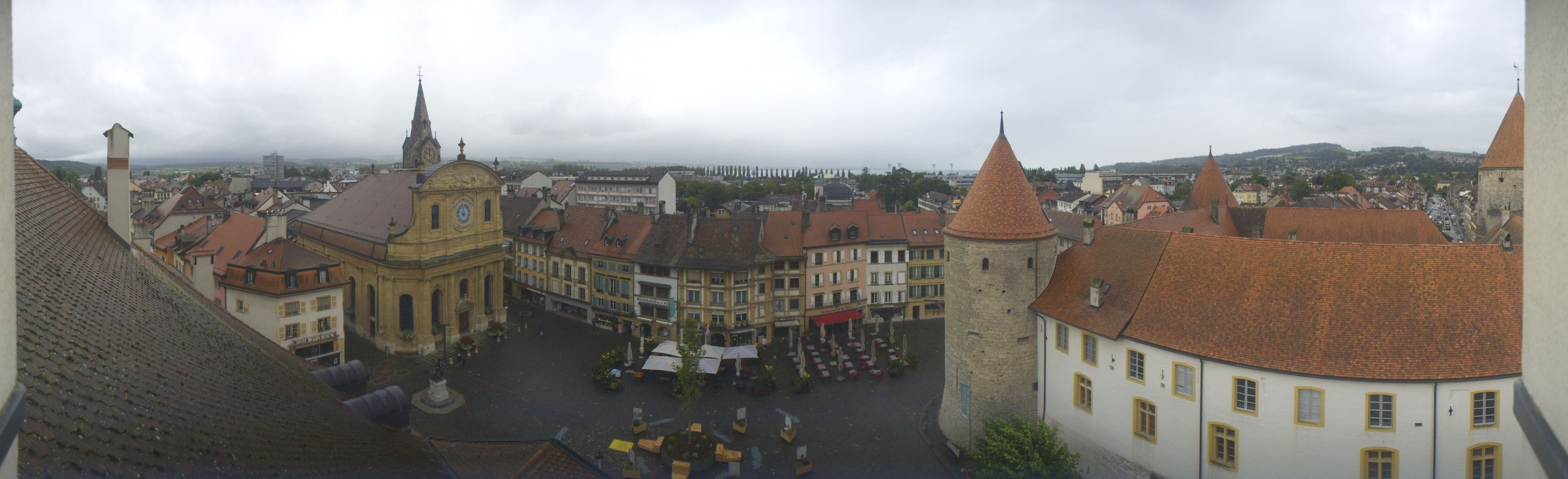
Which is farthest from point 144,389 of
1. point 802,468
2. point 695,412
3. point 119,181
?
point 695,412

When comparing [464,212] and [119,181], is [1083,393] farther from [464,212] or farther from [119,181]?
[464,212]

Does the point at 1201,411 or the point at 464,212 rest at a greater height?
the point at 464,212

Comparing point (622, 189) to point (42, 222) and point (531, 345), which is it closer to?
point (531, 345)

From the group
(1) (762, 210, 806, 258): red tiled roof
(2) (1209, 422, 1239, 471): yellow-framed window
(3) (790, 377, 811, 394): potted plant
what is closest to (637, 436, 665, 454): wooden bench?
(3) (790, 377, 811, 394): potted plant

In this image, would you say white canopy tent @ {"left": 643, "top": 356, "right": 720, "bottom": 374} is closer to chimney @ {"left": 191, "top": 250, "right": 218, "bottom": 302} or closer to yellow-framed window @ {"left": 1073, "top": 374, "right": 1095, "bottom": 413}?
yellow-framed window @ {"left": 1073, "top": 374, "right": 1095, "bottom": 413}

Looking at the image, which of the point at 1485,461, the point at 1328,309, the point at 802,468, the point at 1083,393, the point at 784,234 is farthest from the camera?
the point at 784,234

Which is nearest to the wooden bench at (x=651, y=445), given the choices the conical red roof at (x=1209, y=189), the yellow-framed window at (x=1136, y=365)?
the yellow-framed window at (x=1136, y=365)

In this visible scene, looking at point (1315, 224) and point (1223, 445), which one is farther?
point (1315, 224)

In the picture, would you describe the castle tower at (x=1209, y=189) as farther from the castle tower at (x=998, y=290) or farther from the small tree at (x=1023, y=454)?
the small tree at (x=1023, y=454)
